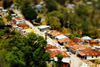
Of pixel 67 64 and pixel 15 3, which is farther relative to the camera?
pixel 15 3

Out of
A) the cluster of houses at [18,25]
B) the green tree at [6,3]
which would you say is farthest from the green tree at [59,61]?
the green tree at [6,3]

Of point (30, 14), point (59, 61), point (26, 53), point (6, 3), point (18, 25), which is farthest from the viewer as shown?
point (6, 3)

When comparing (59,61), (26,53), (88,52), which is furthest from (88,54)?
(26,53)

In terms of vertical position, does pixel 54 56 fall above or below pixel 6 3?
below

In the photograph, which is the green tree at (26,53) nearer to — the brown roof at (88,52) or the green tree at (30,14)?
the brown roof at (88,52)

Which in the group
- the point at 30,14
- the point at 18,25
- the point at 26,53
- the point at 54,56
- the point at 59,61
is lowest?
the point at 54,56

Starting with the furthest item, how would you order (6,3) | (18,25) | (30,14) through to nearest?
1. (6,3)
2. (30,14)
3. (18,25)

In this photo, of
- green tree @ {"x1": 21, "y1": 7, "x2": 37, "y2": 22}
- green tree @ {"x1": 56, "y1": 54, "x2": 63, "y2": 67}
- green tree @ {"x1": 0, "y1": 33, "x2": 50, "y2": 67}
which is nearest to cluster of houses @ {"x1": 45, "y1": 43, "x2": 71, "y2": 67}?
green tree @ {"x1": 56, "y1": 54, "x2": 63, "y2": 67}

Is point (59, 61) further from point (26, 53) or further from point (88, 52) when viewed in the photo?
point (88, 52)

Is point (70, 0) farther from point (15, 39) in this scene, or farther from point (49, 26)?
point (15, 39)

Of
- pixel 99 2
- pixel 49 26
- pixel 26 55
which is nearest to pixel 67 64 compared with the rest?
pixel 26 55

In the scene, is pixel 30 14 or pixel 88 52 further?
pixel 30 14
